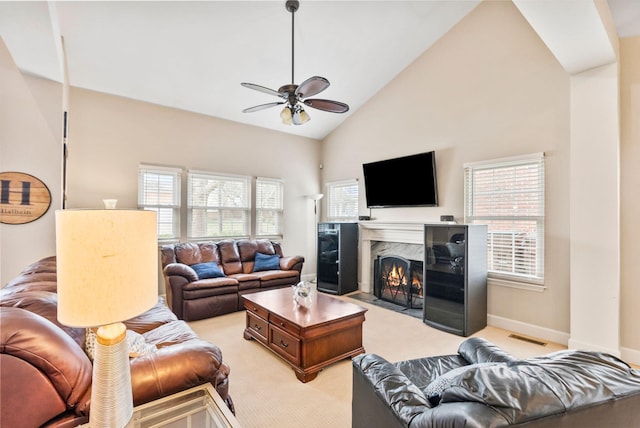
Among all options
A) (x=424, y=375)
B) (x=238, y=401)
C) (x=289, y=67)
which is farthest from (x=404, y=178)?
(x=238, y=401)

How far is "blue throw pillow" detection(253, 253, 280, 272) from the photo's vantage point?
5.08 metres

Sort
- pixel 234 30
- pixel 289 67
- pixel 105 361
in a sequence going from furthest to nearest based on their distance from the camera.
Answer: pixel 289 67, pixel 234 30, pixel 105 361

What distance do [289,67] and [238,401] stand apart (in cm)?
428

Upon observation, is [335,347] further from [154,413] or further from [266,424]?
[154,413]

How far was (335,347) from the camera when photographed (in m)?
2.74

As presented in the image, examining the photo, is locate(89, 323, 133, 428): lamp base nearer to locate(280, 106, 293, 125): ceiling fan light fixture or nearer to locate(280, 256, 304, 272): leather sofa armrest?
locate(280, 106, 293, 125): ceiling fan light fixture

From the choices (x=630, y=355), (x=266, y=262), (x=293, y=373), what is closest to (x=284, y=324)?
(x=293, y=373)

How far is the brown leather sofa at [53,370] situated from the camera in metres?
1.09

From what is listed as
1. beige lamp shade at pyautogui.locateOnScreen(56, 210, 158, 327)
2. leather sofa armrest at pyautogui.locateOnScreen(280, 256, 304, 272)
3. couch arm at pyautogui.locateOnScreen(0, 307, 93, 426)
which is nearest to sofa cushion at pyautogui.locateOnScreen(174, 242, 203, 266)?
leather sofa armrest at pyautogui.locateOnScreen(280, 256, 304, 272)

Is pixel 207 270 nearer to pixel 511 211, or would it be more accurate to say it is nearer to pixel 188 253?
pixel 188 253

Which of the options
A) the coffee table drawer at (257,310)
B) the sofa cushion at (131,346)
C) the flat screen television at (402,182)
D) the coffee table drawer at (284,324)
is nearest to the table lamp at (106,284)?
the sofa cushion at (131,346)

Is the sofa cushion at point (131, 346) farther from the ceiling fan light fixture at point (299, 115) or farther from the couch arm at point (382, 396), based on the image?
the ceiling fan light fixture at point (299, 115)

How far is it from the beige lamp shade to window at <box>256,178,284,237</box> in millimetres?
4938

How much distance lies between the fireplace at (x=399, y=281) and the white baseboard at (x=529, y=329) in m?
1.05
